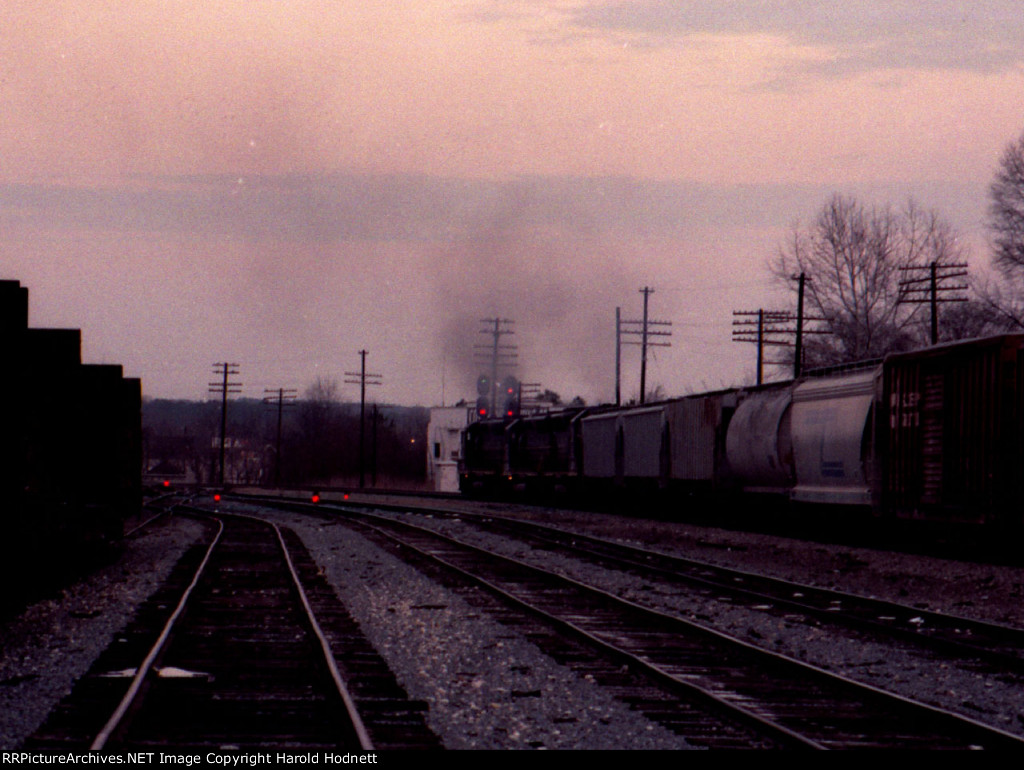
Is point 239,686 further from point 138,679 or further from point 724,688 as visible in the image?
point 724,688

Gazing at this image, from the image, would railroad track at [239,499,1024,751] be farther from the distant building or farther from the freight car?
the distant building

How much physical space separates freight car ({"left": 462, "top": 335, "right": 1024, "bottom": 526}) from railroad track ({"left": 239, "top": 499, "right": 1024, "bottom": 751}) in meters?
6.13

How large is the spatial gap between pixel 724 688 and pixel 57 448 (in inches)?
556

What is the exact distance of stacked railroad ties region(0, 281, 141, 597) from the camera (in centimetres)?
1427

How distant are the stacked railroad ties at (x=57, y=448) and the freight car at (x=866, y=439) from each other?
12.1 metres

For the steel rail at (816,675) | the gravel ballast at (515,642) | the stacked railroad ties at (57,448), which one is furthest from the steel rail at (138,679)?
the steel rail at (816,675)

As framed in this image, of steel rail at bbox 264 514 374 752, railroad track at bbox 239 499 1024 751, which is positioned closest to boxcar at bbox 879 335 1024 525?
railroad track at bbox 239 499 1024 751

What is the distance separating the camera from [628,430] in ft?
121

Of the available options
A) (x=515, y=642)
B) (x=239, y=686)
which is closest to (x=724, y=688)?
(x=515, y=642)

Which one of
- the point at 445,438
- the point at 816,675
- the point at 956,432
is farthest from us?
the point at 445,438

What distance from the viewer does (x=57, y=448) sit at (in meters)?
19.8

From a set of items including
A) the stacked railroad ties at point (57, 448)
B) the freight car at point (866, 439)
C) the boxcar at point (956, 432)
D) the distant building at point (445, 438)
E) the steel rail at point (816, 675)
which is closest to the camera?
the steel rail at point (816, 675)

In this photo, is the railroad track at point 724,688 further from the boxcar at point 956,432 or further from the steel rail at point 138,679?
the boxcar at point 956,432

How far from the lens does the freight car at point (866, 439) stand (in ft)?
54.4
